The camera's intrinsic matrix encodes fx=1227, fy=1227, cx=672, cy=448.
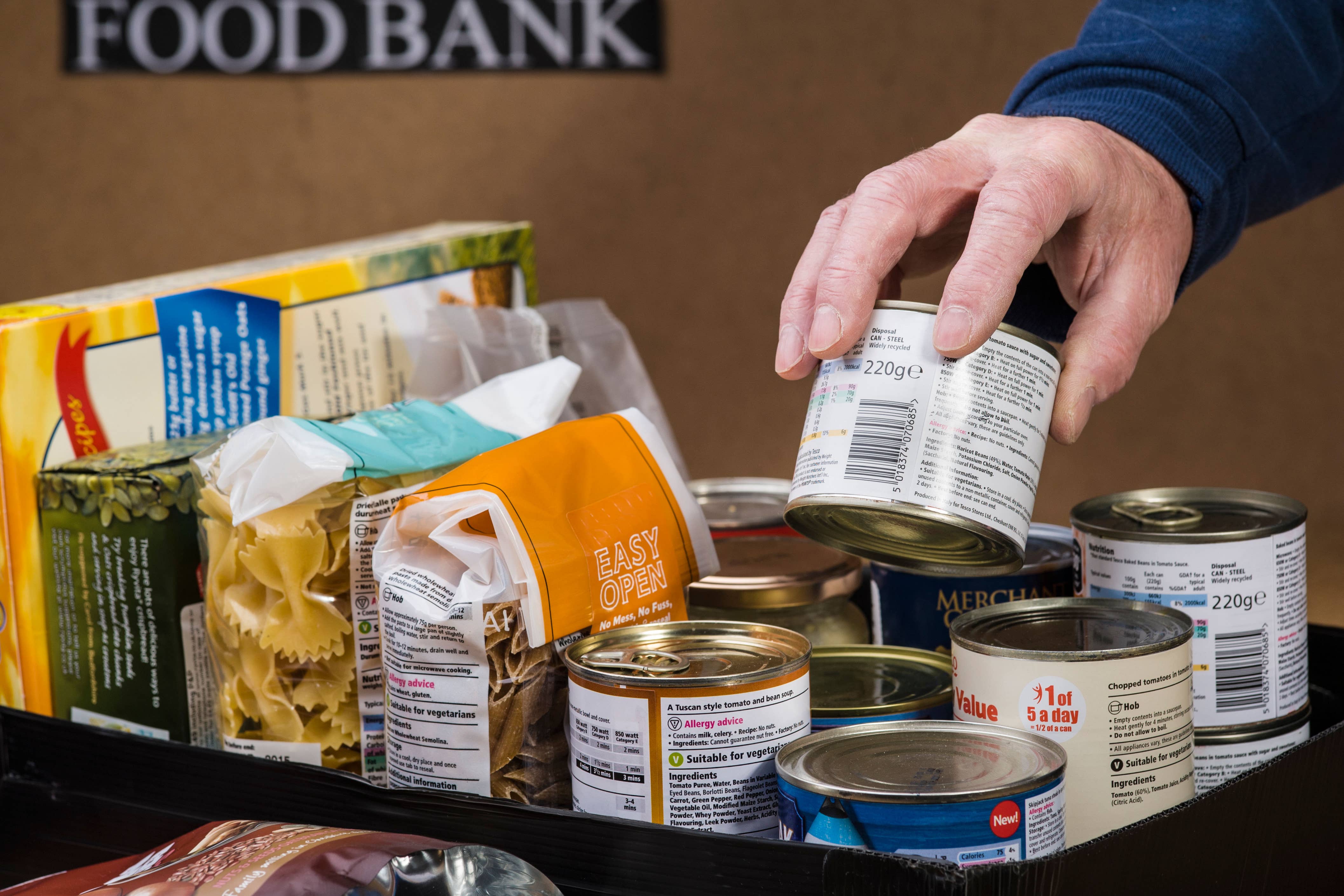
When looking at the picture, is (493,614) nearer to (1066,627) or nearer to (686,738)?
(686,738)

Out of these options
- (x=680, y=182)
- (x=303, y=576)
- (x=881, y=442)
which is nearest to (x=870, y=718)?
(x=881, y=442)

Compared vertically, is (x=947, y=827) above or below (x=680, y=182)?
below

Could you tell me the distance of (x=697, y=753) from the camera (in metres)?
0.69

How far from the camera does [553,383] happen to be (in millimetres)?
1000

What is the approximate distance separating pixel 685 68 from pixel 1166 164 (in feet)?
8.81

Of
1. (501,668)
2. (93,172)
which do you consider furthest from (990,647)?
(93,172)

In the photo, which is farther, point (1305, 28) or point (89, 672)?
point (1305, 28)

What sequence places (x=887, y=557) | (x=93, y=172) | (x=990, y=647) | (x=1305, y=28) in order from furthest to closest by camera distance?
(x=93, y=172)
(x=1305, y=28)
(x=887, y=557)
(x=990, y=647)

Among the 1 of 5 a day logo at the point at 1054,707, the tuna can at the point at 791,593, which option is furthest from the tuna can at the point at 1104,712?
the tuna can at the point at 791,593

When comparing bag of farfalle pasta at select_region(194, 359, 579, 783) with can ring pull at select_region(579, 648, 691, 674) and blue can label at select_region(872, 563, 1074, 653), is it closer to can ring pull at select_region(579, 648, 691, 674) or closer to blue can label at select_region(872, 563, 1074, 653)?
can ring pull at select_region(579, 648, 691, 674)

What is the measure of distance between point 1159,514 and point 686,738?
408 millimetres

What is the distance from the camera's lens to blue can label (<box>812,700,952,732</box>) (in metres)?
0.75

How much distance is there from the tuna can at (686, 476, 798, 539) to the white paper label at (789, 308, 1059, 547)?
36cm

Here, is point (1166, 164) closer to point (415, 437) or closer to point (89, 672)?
point (415, 437)
